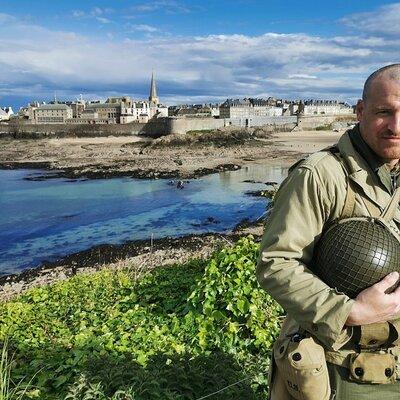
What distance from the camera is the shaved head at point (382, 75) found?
2.01m

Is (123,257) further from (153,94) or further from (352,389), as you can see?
(153,94)

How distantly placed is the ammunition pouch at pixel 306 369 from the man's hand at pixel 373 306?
0.23 meters

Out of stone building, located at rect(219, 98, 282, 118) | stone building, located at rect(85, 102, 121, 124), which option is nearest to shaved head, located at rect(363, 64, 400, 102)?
stone building, located at rect(219, 98, 282, 118)

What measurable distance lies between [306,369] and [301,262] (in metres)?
0.48

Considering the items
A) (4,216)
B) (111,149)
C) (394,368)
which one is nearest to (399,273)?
(394,368)

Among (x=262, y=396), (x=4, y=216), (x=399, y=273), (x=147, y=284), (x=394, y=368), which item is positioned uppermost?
(x=399, y=273)

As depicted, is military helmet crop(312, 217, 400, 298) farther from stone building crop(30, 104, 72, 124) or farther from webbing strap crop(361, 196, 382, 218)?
stone building crop(30, 104, 72, 124)

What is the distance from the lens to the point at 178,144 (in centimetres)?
5838

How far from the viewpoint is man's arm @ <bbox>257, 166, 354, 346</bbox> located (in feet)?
6.21

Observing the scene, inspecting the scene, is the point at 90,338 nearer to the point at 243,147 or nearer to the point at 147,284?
the point at 147,284

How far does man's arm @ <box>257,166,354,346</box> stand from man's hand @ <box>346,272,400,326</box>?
41 millimetres

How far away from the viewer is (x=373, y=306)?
1891 mm

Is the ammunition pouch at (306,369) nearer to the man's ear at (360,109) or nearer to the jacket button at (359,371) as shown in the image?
the jacket button at (359,371)

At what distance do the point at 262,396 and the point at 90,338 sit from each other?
206cm
